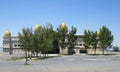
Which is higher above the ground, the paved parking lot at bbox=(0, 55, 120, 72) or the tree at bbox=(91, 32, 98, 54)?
the tree at bbox=(91, 32, 98, 54)

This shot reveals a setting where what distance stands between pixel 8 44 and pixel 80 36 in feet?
91.5

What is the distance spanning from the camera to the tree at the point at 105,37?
91312 millimetres

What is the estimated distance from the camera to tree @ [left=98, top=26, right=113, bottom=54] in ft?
300

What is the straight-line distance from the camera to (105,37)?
9138 cm

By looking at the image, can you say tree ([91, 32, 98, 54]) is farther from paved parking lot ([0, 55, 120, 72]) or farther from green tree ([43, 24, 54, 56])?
paved parking lot ([0, 55, 120, 72])

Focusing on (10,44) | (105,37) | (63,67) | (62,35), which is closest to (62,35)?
(62,35)

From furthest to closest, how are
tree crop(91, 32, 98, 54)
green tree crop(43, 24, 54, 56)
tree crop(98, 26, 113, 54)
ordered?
tree crop(91, 32, 98, 54) < tree crop(98, 26, 113, 54) < green tree crop(43, 24, 54, 56)

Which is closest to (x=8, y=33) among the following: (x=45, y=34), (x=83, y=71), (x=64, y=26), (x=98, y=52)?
(x=64, y=26)

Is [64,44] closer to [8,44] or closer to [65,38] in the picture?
[65,38]

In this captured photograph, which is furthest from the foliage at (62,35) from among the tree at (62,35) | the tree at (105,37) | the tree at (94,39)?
the tree at (105,37)

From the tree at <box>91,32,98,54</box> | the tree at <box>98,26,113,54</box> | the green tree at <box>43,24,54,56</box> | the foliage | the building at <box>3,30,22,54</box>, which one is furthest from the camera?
the building at <box>3,30,22,54</box>

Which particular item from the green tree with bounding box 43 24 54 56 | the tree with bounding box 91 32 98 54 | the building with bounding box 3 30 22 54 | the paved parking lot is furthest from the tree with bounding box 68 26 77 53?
the paved parking lot

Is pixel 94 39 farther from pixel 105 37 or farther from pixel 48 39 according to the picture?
pixel 48 39

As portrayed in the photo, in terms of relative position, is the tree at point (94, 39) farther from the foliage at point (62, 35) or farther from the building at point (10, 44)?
the building at point (10, 44)
